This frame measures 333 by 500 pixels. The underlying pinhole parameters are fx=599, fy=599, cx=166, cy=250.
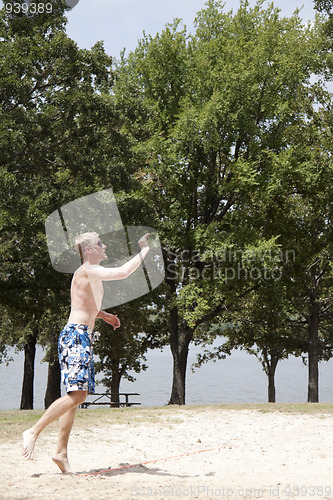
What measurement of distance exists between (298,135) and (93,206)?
839 centimetres

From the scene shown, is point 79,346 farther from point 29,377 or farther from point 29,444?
point 29,377

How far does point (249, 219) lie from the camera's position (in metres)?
22.1

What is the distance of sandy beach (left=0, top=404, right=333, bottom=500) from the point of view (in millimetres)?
5359

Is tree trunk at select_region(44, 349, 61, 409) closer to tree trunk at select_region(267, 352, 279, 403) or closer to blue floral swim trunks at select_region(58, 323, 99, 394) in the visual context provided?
tree trunk at select_region(267, 352, 279, 403)

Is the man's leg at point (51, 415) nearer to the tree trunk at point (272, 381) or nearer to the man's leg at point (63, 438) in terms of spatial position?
the man's leg at point (63, 438)

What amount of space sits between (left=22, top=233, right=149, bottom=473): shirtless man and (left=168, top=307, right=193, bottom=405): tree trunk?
601 inches

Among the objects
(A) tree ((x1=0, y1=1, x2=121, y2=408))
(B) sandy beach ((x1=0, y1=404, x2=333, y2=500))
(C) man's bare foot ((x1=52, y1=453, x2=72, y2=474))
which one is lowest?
(B) sandy beach ((x1=0, y1=404, x2=333, y2=500))

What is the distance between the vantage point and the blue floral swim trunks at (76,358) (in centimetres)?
590

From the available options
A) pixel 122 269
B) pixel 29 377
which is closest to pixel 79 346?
pixel 122 269

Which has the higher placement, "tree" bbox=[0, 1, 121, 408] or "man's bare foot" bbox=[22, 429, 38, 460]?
"tree" bbox=[0, 1, 121, 408]

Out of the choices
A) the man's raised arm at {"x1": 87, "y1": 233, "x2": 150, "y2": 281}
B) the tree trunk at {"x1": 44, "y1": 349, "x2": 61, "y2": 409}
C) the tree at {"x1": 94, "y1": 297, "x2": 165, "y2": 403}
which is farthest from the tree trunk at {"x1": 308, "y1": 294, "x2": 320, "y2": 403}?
the man's raised arm at {"x1": 87, "y1": 233, "x2": 150, "y2": 281}

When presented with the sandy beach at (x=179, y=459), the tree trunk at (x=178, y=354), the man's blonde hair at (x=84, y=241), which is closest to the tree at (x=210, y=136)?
the tree trunk at (x=178, y=354)

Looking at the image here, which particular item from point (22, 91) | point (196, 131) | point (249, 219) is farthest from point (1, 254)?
point (249, 219)

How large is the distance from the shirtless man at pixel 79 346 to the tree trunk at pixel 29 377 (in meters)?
18.8
